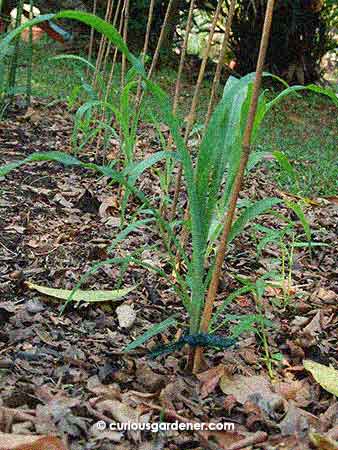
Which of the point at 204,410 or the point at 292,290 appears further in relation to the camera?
the point at 292,290

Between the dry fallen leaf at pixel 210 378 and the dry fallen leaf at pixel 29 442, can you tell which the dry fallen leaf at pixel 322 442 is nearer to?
the dry fallen leaf at pixel 210 378

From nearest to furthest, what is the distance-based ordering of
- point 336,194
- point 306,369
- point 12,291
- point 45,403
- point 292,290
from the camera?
point 45,403, point 306,369, point 12,291, point 292,290, point 336,194

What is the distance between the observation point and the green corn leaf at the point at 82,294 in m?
1.61

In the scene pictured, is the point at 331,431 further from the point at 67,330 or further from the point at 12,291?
the point at 12,291

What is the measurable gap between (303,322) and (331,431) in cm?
49

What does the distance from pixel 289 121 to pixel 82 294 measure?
381cm

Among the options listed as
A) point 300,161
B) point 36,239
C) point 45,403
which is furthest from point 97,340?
point 300,161

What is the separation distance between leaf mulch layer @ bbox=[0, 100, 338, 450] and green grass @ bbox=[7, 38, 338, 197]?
1.20 meters

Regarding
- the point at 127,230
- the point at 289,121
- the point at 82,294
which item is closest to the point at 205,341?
the point at 127,230

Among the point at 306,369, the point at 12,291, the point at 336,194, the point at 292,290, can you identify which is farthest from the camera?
the point at 336,194

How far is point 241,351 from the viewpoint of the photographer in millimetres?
1505

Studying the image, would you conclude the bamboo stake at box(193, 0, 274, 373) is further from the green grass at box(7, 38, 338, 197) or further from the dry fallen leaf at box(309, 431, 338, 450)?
the green grass at box(7, 38, 338, 197)

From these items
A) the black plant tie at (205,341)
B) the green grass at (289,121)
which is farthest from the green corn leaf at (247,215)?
the green grass at (289,121)

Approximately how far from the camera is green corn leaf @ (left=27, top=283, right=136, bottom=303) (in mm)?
1609
